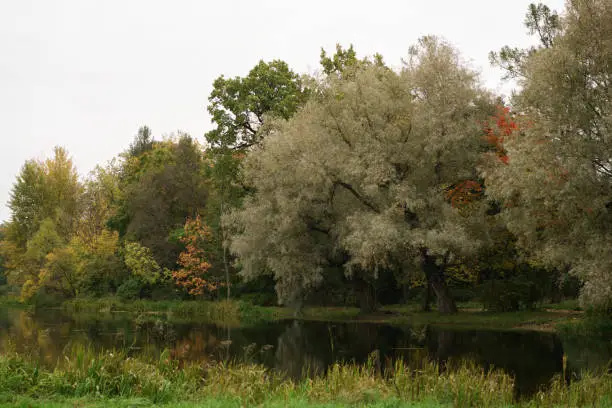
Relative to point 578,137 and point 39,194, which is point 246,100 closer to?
point 578,137

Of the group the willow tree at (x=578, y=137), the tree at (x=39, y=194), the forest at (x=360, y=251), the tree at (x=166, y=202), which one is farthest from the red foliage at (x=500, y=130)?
the tree at (x=39, y=194)

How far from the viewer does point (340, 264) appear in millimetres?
33031

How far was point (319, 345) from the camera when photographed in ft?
69.5

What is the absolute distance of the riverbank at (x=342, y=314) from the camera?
1013 inches

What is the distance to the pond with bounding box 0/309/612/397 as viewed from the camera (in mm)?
15805

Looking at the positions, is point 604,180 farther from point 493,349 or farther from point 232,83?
point 232,83

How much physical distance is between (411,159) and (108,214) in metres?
33.8

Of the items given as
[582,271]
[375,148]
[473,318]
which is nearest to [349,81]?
[375,148]

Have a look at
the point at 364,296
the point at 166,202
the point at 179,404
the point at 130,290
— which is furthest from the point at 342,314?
the point at 179,404

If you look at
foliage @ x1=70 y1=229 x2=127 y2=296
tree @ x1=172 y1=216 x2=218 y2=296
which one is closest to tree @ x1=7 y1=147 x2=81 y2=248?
foliage @ x1=70 y1=229 x2=127 y2=296

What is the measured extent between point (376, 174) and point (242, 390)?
17.3 meters

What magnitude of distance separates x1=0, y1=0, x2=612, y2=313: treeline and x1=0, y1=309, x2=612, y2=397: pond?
8.91 ft

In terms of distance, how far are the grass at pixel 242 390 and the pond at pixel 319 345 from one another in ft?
5.53

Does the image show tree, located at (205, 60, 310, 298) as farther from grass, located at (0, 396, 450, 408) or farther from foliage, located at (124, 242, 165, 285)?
grass, located at (0, 396, 450, 408)
